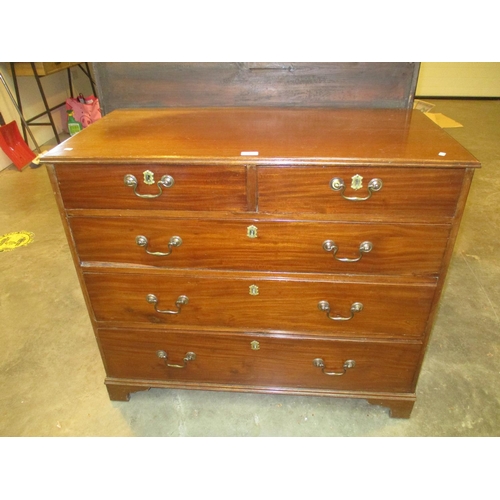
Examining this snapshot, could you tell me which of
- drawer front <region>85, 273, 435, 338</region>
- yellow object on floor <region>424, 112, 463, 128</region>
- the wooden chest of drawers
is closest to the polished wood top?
the wooden chest of drawers

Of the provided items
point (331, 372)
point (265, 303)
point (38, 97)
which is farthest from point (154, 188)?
point (38, 97)

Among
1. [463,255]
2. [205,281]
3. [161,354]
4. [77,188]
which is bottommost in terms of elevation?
[463,255]

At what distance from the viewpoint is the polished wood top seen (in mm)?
1023

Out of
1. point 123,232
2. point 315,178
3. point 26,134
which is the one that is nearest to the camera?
point 315,178

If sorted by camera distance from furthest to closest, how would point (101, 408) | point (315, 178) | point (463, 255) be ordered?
point (463, 255)
point (101, 408)
point (315, 178)

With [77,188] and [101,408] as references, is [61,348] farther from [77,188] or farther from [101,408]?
[77,188]

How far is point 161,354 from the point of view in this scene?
4.76ft

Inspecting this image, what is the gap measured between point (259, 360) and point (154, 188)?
29.8 inches

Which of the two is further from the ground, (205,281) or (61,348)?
(205,281)

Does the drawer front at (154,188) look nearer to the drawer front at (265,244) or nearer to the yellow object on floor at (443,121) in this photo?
the drawer front at (265,244)

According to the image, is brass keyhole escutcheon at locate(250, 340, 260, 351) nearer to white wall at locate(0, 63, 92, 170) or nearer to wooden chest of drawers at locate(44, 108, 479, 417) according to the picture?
wooden chest of drawers at locate(44, 108, 479, 417)

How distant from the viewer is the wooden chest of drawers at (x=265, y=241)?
1060mm

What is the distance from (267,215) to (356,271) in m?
0.35

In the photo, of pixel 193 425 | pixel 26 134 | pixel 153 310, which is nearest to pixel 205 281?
pixel 153 310
